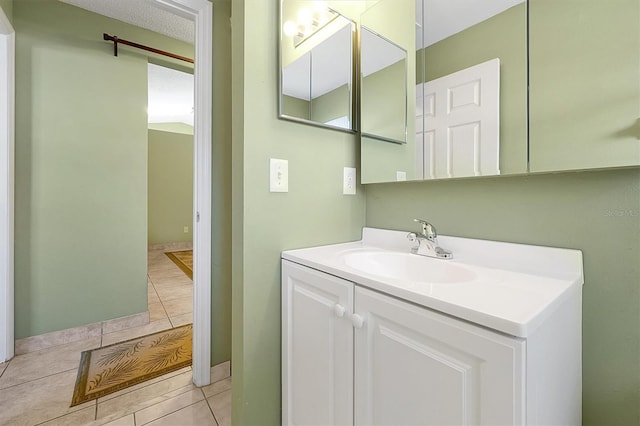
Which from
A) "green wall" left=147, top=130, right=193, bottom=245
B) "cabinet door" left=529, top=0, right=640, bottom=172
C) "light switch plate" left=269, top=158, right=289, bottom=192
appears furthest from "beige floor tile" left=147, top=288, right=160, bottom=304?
"cabinet door" left=529, top=0, right=640, bottom=172

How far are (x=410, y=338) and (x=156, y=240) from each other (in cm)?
623

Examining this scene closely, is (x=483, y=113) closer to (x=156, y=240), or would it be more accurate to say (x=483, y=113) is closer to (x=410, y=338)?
(x=410, y=338)

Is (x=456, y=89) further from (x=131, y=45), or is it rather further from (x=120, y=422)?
(x=131, y=45)

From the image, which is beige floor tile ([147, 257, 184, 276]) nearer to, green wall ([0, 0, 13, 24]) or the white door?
green wall ([0, 0, 13, 24])

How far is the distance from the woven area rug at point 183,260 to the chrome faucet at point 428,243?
3486mm

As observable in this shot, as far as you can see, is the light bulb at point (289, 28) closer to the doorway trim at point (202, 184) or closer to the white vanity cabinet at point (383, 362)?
the doorway trim at point (202, 184)

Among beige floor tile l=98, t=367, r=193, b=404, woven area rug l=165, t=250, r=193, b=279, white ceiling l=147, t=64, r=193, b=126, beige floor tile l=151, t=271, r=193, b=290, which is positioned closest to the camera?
beige floor tile l=98, t=367, r=193, b=404

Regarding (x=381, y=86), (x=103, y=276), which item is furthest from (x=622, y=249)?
(x=103, y=276)

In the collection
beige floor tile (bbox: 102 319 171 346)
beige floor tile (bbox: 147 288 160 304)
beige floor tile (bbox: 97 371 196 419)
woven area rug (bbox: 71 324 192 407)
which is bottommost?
beige floor tile (bbox: 97 371 196 419)

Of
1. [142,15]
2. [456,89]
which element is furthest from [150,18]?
[456,89]

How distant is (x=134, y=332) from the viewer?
2154 millimetres

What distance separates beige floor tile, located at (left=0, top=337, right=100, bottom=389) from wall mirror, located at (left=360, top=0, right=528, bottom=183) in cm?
213

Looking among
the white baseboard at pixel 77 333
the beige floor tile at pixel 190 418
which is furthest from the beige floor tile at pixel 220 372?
the white baseboard at pixel 77 333

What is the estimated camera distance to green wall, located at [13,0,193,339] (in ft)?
6.08
